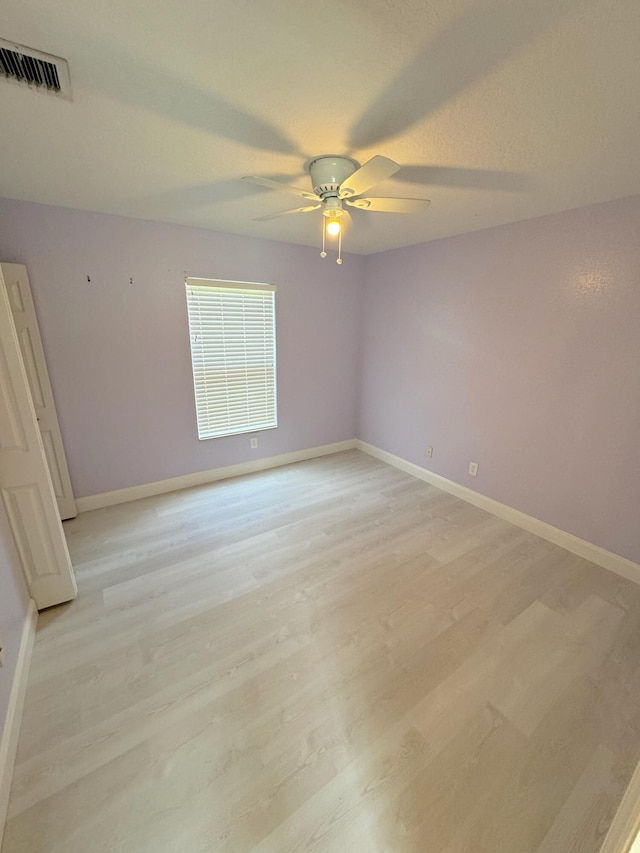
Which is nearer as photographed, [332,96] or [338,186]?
[332,96]

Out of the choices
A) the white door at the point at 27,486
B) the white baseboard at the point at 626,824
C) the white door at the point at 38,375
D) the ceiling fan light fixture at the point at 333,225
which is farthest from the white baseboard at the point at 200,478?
the white baseboard at the point at 626,824

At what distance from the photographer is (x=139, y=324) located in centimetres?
276

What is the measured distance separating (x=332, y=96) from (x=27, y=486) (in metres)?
2.20

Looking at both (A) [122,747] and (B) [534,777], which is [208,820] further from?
(B) [534,777]

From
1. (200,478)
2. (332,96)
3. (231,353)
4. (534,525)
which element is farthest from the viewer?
(200,478)

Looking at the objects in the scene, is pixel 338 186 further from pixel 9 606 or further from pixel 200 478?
pixel 200 478

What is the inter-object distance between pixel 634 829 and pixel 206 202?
3.26 meters

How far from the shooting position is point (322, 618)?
1876 millimetres

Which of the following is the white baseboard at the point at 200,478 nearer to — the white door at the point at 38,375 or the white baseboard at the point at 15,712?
the white door at the point at 38,375

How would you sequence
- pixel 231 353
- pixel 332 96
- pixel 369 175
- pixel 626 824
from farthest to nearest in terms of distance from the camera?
1. pixel 231 353
2. pixel 369 175
3. pixel 332 96
4. pixel 626 824

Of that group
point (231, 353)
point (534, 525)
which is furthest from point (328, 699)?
point (231, 353)

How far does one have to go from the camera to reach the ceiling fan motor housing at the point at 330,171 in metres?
1.53

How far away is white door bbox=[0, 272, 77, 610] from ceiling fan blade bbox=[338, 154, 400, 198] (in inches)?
64.8

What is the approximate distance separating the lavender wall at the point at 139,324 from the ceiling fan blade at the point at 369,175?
177 centimetres
